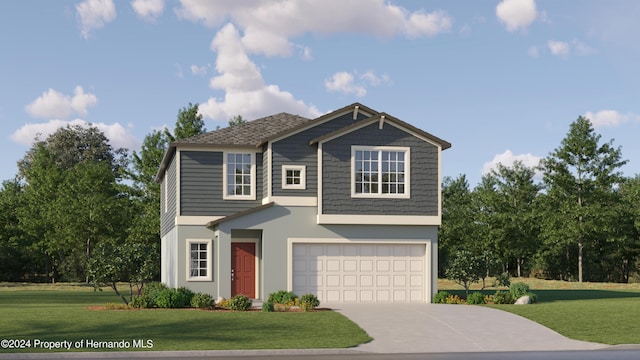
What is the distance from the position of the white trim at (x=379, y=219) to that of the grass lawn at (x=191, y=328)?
5.60 metres

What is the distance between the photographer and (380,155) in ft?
103

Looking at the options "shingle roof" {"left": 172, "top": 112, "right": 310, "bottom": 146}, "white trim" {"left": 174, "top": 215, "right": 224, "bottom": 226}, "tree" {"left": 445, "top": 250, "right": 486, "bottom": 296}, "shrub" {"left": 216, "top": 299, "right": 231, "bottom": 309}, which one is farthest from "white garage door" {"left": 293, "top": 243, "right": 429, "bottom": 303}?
"shingle roof" {"left": 172, "top": 112, "right": 310, "bottom": 146}

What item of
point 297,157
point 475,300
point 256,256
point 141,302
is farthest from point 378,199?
point 141,302

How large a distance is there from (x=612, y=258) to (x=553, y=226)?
Result: 692 inches

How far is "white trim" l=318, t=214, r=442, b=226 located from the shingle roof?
3899 millimetres

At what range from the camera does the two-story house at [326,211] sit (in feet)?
101

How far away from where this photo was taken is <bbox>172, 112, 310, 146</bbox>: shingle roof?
3256 centimetres

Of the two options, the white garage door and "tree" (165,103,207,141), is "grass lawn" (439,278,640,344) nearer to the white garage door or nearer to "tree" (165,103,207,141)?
the white garage door

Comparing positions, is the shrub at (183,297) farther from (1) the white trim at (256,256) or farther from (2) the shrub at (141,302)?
(1) the white trim at (256,256)

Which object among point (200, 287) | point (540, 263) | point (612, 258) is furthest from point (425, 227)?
point (612, 258)

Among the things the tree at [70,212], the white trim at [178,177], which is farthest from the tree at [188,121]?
the white trim at [178,177]

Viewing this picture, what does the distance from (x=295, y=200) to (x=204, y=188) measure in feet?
12.9

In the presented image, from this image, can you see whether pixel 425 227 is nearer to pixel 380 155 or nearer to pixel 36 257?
pixel 380 155

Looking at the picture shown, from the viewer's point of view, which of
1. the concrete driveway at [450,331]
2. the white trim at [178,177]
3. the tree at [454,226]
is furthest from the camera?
the tree at [454,226]
